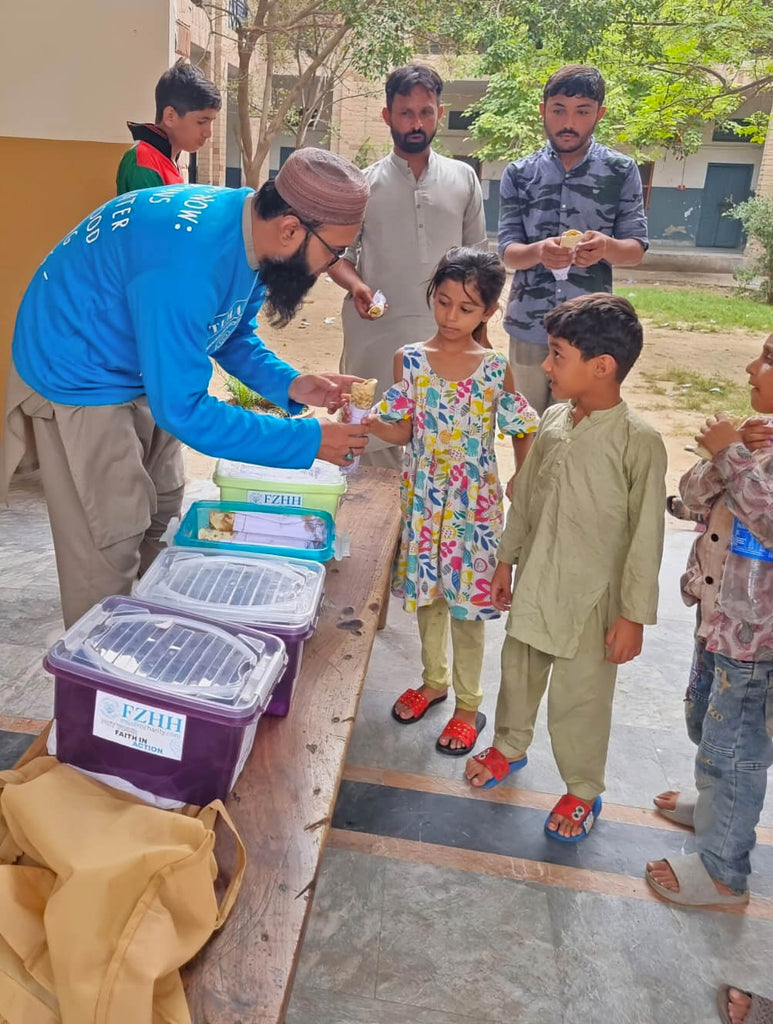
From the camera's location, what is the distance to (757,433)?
79.5 inches

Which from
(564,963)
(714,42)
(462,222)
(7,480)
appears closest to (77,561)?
(7,480)

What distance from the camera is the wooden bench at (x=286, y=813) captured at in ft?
4.04

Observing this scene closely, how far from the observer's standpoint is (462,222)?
3.75m

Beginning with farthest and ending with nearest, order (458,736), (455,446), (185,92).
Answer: (185,92)
(458,736)
(455,446)

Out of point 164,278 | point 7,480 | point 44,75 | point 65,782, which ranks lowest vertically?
point 65,782

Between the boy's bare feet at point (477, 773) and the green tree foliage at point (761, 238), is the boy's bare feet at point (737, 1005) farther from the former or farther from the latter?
the green tree foliage at point (761, 238)

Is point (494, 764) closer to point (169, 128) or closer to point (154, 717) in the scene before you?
point (154, 717)

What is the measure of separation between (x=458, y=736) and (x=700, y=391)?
6995 mm

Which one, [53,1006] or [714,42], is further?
[714,42]

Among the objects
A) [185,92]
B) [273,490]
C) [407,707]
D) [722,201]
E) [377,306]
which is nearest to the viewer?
[273,490]

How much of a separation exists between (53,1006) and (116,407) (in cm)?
136

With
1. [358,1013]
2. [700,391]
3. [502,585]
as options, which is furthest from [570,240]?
[700,391]

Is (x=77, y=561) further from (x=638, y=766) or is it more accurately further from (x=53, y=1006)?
(x=638, y=766)

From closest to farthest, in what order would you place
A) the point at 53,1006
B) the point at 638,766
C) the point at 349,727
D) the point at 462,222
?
the point at 53,1006 < the point at 349,727 < the point at 638,766 < the point at 462,222
